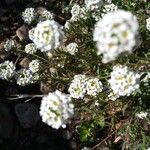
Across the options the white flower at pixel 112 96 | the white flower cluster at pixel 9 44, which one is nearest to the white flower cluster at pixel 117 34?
the white flower at pixel 112 96

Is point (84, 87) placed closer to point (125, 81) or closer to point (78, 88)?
point (78, 88)

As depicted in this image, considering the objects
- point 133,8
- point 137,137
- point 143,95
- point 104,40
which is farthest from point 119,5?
point 104,40

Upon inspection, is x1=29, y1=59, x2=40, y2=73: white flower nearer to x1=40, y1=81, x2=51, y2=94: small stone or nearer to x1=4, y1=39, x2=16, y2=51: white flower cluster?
x1=40, y1=81, x2=51, y2=94: small stone

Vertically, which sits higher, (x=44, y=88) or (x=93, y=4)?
(x=93, y=4)

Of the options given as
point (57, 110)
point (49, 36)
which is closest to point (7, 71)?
point (49, 36)

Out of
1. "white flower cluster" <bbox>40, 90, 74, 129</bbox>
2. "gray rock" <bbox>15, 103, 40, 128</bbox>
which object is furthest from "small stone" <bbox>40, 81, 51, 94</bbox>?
"white flower cluster" <bbox>40, 90, 74, 129</bbox>

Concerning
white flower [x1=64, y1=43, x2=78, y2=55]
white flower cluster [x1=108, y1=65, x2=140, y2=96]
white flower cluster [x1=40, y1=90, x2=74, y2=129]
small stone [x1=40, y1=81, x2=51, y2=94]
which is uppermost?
white flower [x1=64, y1=43, x2=78, y2=55]
